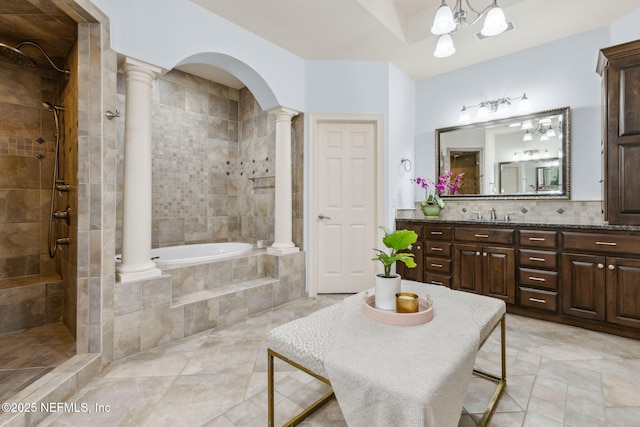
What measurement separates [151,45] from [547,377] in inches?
137

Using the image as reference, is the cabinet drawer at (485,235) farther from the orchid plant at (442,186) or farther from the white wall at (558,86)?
the white wall at (558,86)

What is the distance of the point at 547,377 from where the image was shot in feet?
5.96

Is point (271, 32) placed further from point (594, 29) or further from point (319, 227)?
point (594, 29)

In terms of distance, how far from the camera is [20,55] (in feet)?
7.94

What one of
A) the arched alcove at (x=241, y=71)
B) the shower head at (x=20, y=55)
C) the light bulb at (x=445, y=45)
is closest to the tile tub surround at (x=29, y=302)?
the shower head at (x=20, y=55)

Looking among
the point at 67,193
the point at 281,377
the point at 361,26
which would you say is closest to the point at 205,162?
the point at 67,193

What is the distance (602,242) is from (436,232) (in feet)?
4.37

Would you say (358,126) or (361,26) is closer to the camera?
(361,26)

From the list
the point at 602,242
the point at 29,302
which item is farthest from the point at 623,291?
the point at 29,302

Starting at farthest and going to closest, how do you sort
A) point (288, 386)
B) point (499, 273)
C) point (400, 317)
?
point (499, 273)
point (288, 386)
point (400, 317)

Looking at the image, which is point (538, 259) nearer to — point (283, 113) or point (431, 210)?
point (431, 210)

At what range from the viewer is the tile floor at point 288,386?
1477 mm

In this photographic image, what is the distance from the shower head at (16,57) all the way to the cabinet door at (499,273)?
Result: 4.30m

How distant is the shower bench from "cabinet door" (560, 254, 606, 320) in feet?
4.39
